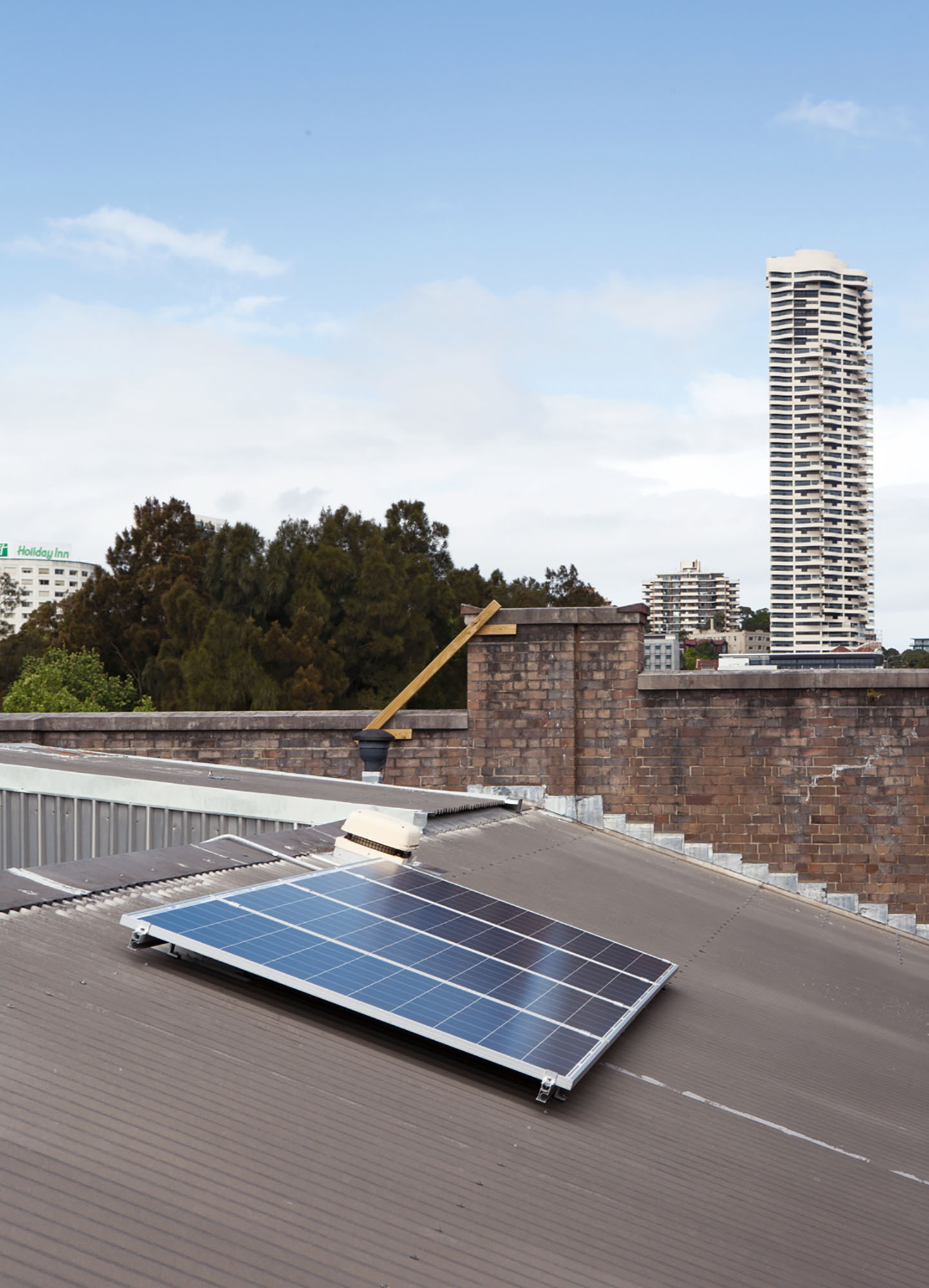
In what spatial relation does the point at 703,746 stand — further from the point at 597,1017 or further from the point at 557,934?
the point at 597,1017

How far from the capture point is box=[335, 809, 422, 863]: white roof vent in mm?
7180

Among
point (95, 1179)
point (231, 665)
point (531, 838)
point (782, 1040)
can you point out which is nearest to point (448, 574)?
point (231, 665)

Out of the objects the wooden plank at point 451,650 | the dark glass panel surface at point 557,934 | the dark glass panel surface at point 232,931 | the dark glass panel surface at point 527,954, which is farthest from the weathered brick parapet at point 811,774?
the dark glass panel surface at point 232,931

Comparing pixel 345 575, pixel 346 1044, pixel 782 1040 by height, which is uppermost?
pixel 345 575

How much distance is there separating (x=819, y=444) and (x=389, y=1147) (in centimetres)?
A: 16242

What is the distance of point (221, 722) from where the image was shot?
16.0m

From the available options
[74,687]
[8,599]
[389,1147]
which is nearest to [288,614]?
[74,687]

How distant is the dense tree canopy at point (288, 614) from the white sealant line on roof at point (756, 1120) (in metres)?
28.0

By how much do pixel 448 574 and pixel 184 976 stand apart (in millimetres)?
41526

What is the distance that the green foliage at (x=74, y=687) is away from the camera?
3975 centimetres

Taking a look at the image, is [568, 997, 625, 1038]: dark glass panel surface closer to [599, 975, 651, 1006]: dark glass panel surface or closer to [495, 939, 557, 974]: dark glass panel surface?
[599, 975, 651, 1006]: dark glass panel surface

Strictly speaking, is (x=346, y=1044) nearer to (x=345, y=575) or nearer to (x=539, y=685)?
(x=539, y=685)

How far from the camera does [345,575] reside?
123 feet

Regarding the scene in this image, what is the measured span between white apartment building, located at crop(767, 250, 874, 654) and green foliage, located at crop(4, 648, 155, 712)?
125647 millimetres
